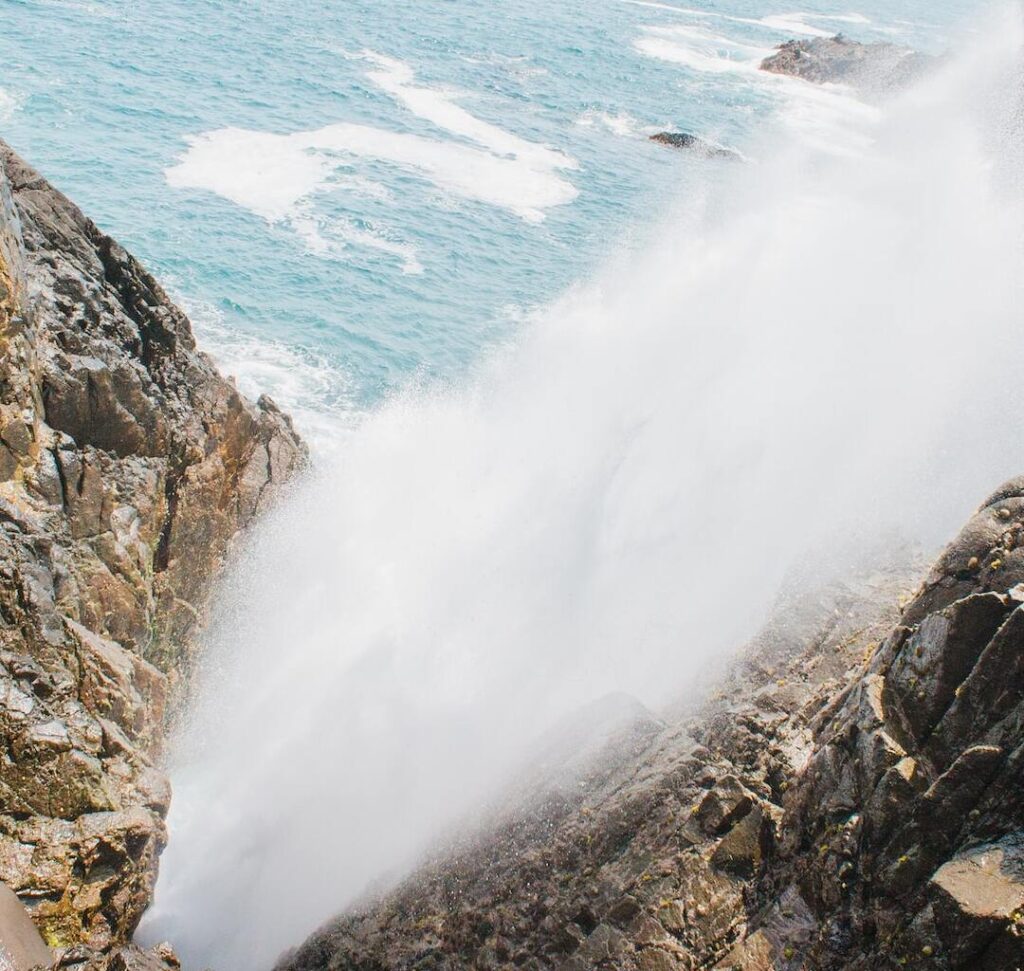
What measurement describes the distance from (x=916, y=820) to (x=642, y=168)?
63.9 m

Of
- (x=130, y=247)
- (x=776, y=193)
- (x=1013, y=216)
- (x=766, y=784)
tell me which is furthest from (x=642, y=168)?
(x=766, y=784)

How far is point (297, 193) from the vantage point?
50.1m

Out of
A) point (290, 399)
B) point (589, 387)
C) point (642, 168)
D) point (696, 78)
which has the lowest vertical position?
point (290, 399)

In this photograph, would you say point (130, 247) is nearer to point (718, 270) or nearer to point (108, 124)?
point (108, 124)

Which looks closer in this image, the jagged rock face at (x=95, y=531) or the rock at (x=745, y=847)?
the rock at (x=745, y=847)

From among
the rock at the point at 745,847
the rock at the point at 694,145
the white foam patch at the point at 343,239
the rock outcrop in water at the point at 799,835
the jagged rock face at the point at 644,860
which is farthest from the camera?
the rock at the point at 694,145

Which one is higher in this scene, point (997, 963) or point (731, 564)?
point (997, 963)

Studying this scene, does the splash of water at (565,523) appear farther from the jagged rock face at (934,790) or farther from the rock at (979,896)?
the rock at (979,896)

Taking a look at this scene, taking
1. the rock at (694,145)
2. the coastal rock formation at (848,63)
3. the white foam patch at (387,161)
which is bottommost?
the white foam patch at (387,161)

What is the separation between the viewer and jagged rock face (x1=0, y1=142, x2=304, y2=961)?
41.3ft

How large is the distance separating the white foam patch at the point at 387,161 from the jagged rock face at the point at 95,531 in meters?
28.3

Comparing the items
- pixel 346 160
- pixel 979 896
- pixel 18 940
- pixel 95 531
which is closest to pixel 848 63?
pixel 346 160

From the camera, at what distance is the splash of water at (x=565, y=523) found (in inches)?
768

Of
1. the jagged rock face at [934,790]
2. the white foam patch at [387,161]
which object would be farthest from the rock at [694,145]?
the jagged rock face at [934,790]
